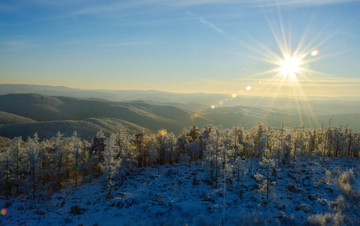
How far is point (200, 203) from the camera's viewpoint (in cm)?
3095

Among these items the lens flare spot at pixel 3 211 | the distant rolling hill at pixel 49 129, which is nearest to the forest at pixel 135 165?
the lens flare spot at pixel 3 211

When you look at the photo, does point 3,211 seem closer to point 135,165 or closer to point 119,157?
point 119,157

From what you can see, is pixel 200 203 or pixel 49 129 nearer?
pixel 200 203

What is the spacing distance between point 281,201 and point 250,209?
6.04 meters

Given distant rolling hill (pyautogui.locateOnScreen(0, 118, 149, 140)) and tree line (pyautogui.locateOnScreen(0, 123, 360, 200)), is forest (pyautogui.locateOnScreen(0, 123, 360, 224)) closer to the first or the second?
tree line (pyautogui.locateOnScreen(0, 123, 360, 200))

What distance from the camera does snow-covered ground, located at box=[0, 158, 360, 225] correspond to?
26.7 meters

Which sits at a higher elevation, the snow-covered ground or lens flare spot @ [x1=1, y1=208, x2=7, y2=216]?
the snow-covered ground

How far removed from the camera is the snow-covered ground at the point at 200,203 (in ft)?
87.5

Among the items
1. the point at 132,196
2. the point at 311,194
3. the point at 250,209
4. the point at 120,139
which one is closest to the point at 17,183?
the point at 120,139

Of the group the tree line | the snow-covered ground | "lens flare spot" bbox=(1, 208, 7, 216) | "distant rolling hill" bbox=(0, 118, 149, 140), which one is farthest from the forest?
"distant rolling hill" bbox=(0, 118, 149, 140)

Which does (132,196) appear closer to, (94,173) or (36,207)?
(36,207)

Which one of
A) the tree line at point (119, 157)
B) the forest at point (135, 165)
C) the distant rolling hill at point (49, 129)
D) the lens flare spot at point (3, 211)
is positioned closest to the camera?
the lens flare spot at point (3, 211)

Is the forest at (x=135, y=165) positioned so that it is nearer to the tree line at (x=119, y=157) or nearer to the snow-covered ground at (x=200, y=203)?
the tree line at (x=119, y=157)

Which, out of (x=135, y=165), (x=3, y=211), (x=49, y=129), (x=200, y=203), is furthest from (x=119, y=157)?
(x=49, y=129)
